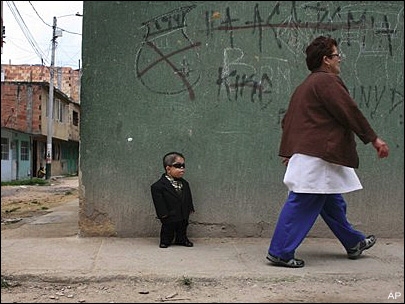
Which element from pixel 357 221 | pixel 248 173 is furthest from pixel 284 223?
pixel 357 221

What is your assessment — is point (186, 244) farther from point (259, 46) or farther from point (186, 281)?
point (259, 46)

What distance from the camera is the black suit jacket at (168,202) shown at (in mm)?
4418

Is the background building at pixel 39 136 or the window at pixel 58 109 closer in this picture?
the background building at pixel 39 136

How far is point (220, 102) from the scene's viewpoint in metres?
4.71

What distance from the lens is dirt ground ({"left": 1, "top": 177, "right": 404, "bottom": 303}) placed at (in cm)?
321

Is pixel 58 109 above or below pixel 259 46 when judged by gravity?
below

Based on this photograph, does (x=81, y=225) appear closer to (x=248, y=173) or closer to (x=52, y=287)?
(x=52, y=287)

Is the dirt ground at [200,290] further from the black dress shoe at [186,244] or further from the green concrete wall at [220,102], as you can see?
the green concrete wall at [220,102]

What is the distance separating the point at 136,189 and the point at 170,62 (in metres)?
1.22

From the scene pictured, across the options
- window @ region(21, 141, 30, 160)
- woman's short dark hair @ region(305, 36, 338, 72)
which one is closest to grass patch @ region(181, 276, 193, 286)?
woman's short dark hair @ region(305, 36, 338, 72)

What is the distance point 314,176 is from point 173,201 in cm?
135

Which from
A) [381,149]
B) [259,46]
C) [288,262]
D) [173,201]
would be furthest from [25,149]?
[381,149]

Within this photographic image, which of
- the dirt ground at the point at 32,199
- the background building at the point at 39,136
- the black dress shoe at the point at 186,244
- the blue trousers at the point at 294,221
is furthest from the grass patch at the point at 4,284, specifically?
the dirt ground at the point at 32,199

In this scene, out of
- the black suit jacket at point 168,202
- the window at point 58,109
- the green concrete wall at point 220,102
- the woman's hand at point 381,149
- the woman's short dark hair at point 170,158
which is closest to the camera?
the woman's hand at point 381,149
